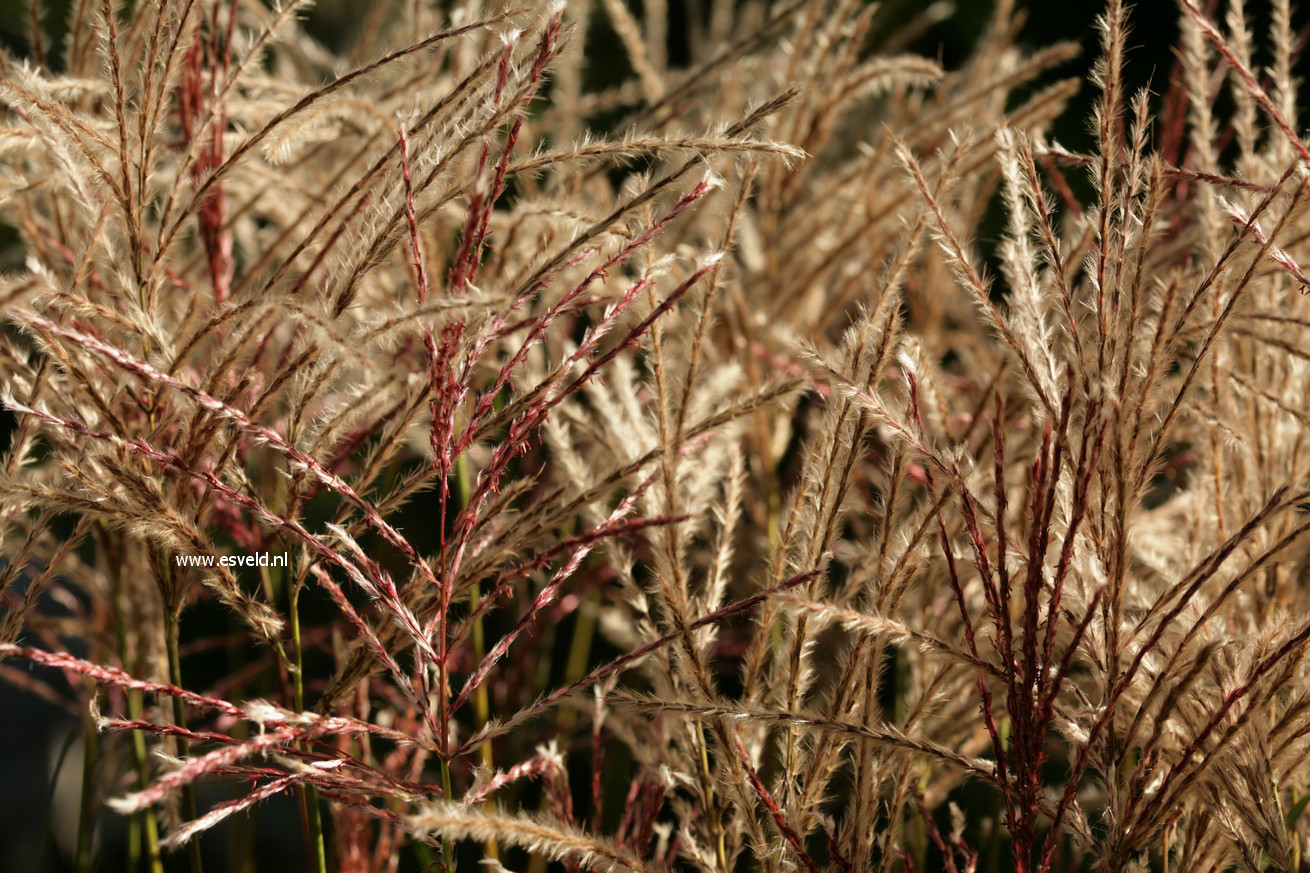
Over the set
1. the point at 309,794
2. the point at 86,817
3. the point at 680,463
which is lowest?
the point at 86,817

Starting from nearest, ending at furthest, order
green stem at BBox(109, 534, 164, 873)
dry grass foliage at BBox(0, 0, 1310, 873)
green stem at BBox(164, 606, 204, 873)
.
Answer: dry grass foliage at BBox(0, 0, 1310, 873) → green stem at BBox(164, 606, 204, 873) → green stem at BBox(109, 534, 164, 873)

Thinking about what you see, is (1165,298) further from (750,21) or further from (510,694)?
(750,21)

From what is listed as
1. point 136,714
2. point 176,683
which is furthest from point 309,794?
point 136,714

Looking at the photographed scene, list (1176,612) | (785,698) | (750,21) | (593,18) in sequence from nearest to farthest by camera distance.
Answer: (1176,612), (785,698), (750,21), (593,18)

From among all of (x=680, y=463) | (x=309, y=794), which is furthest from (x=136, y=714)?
(x=680, y=463)

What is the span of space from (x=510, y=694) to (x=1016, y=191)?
0.72m

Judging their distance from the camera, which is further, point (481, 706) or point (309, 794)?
point (481, 706)

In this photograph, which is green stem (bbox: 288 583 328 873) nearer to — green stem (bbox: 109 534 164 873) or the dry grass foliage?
the dry grass foliage

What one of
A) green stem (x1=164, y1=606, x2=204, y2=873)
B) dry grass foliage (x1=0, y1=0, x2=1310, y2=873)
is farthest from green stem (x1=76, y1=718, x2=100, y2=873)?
green stem (x1=164, y1=606, x2=204, y2=873)

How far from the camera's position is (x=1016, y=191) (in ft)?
2.03

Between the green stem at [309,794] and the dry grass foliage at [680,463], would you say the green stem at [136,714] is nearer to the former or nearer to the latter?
the dry grass foliage at [680,463]

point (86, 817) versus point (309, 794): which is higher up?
point (309, 794)

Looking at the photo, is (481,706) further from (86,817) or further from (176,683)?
(86,817)

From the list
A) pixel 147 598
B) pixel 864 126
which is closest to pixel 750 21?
pixel 864 126
